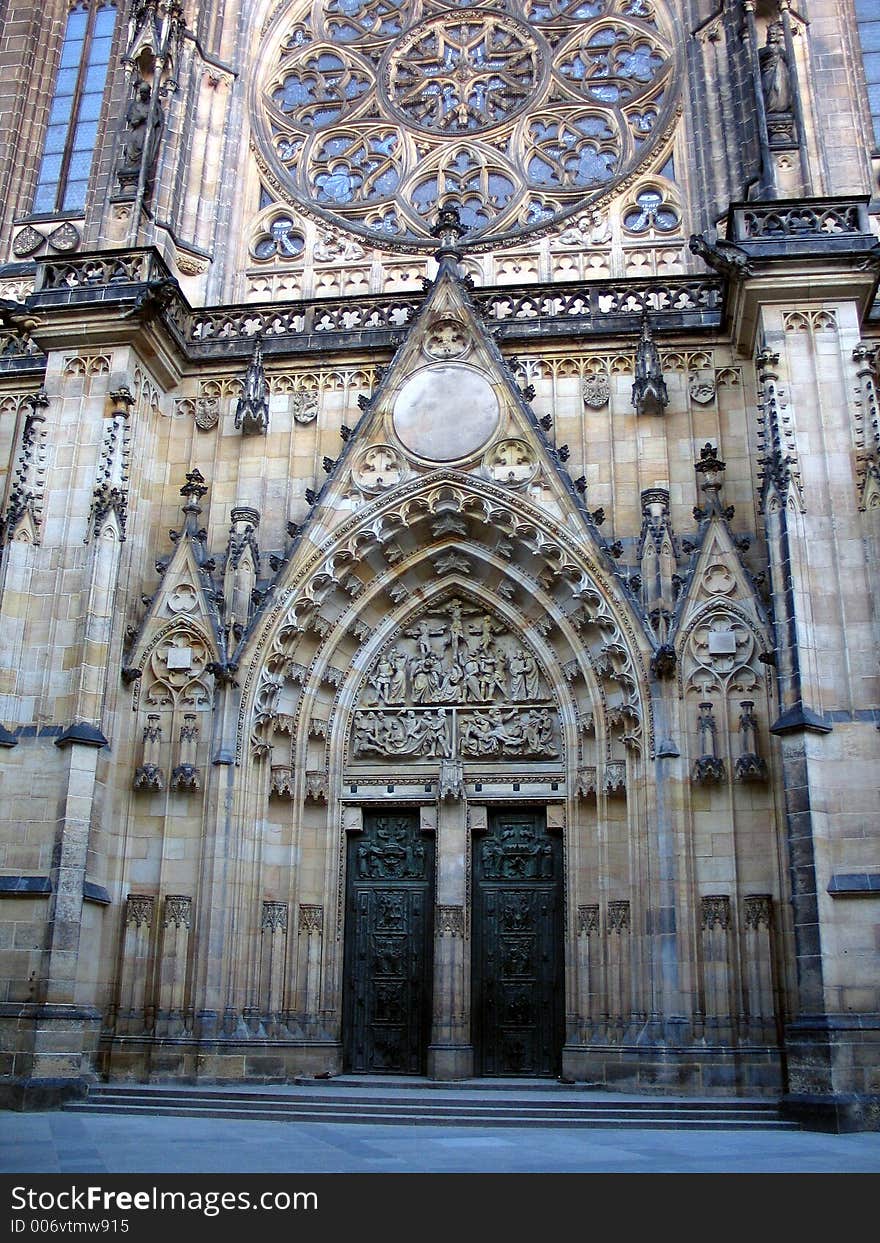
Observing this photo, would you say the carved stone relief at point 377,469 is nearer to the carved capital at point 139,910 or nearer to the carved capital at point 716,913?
the carved capital at point 139,910

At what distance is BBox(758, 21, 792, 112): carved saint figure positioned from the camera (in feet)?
51.6

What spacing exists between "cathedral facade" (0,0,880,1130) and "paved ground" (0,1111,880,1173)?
170 cm

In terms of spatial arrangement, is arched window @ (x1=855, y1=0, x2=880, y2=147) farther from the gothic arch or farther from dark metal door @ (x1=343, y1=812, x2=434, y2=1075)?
dark metal door @ (x1=343, y1=812, x2=434, y2=1075)

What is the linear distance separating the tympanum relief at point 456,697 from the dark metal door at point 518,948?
3.28 ft

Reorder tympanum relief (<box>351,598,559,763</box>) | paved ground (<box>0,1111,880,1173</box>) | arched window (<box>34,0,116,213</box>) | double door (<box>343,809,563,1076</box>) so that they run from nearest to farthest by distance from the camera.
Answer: paved ground (<box>0,1111,880,1173</box>), double door (<box>343,809,563,1076</box>), tympanum relief (<box>351,598,559,763</box>), arched window (<box>34,0,116,213</box>)

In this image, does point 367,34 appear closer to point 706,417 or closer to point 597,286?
point 597,286

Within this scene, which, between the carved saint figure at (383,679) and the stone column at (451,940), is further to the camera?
the carved saint figure at (383,679)

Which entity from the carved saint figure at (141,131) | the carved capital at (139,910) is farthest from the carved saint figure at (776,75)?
the carved capital at (139,910)

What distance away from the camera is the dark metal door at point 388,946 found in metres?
14.7

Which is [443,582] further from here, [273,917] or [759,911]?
[759,911]

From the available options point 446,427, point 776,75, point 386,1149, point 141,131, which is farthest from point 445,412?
point 386,1149

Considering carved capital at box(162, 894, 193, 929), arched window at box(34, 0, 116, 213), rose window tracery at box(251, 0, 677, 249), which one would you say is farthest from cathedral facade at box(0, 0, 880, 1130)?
arched window at box(34, 0, 116, 213)

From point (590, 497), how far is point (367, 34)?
33.0ft
